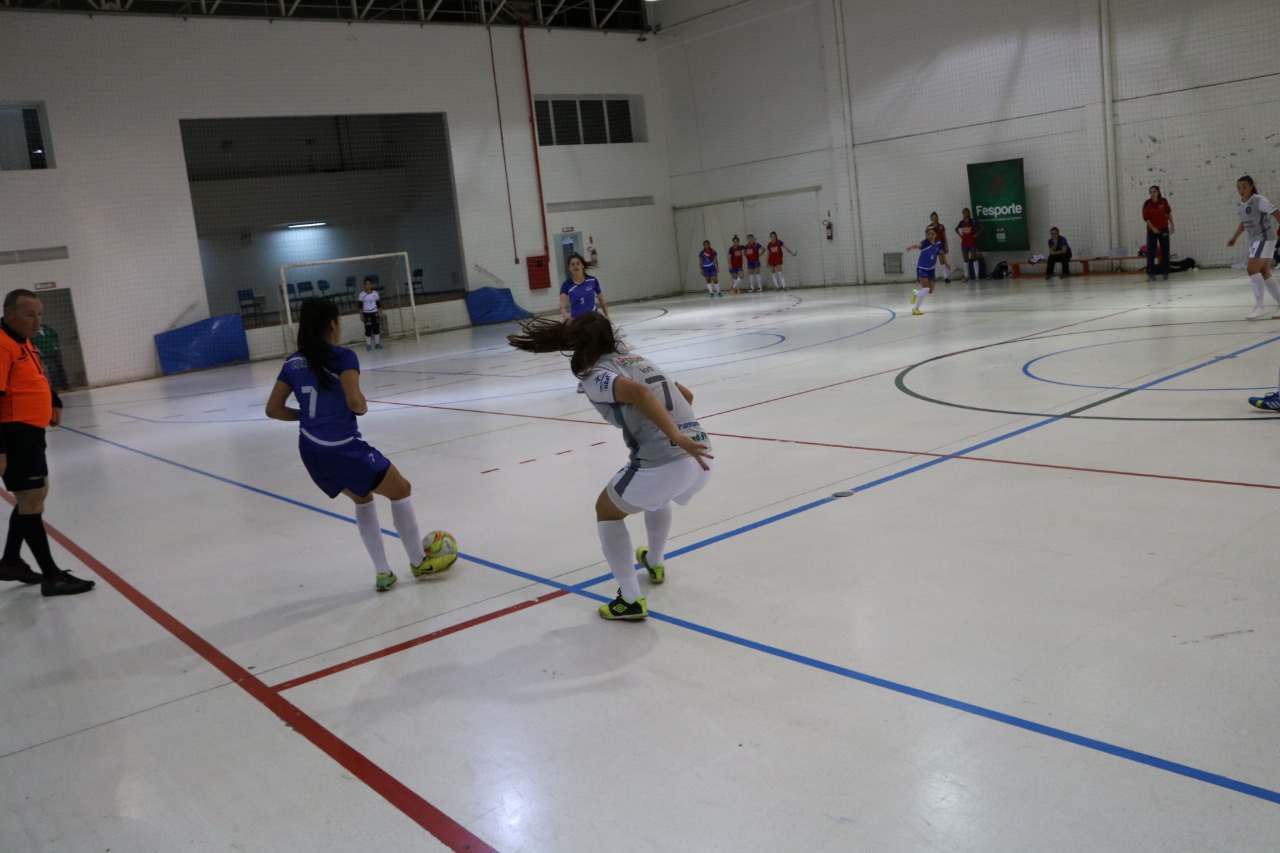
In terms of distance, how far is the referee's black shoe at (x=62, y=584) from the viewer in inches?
249

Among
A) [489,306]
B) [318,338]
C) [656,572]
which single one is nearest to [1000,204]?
[489,306]

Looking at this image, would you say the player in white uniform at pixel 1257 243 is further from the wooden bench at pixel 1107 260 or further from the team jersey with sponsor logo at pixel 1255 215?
the wooden bench at pixel 1107 260

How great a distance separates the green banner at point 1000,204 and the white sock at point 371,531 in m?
21.5

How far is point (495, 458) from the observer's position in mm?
9352

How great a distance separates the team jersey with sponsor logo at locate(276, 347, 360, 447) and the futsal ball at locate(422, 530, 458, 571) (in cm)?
80

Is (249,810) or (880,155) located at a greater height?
(880,155)

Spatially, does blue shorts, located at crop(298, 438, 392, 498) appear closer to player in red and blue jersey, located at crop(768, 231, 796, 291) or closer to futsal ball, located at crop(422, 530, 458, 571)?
futsal ball, located at crop(422, 530, 458, 571)

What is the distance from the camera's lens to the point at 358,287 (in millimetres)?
35000

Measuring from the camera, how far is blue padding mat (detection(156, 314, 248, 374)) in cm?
2397

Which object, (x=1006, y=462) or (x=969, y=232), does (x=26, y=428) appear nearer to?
(x=1006, y=462)

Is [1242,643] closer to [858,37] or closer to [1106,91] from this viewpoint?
[1106,91]

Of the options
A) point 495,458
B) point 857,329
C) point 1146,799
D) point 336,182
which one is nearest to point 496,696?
point 1146,799

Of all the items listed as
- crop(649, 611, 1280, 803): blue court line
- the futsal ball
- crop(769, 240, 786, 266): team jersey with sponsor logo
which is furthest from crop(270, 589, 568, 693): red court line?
crop(769, 240, 786, 266): team jersey with sponsor logo

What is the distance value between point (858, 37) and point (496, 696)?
84.9 ft
